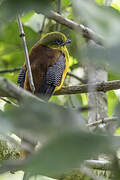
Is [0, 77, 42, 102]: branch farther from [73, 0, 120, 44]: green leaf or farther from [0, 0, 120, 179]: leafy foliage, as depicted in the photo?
[73, 0, 120, 44]: green leaf

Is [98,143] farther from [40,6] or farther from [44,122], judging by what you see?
[40,6]

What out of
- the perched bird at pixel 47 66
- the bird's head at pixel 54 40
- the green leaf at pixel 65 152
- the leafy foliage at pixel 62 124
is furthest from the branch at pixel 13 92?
the bird's head at pixel 54 40

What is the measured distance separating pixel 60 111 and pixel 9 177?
2883 millimetres

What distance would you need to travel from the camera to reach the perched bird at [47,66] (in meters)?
3.45

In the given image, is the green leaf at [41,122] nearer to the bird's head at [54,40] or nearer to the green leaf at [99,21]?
the green leaf at [99,21]

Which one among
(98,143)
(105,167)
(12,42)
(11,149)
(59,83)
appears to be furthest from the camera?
(12,42)

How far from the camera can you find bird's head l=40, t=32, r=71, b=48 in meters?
4.11

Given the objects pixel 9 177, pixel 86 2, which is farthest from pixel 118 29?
pixel 9 177

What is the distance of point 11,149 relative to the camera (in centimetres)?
270

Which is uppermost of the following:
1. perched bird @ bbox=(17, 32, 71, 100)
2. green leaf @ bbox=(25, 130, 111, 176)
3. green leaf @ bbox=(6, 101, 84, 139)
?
perched bird @ bbox=(17, 32, 71, 100)

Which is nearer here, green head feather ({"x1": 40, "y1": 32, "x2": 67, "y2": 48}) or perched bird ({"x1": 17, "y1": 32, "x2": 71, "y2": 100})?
perched bird ({"x1": 17, "y1": 32, "x2": 71, "y2": 100})

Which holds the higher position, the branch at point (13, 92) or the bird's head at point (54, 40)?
the bird's head at point (54, 40)

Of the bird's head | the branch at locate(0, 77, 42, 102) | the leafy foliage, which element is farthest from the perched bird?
the leafy foliage

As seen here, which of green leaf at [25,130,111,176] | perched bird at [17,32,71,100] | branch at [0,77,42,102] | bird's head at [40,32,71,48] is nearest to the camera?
green leaf at [25,130,111,176]
